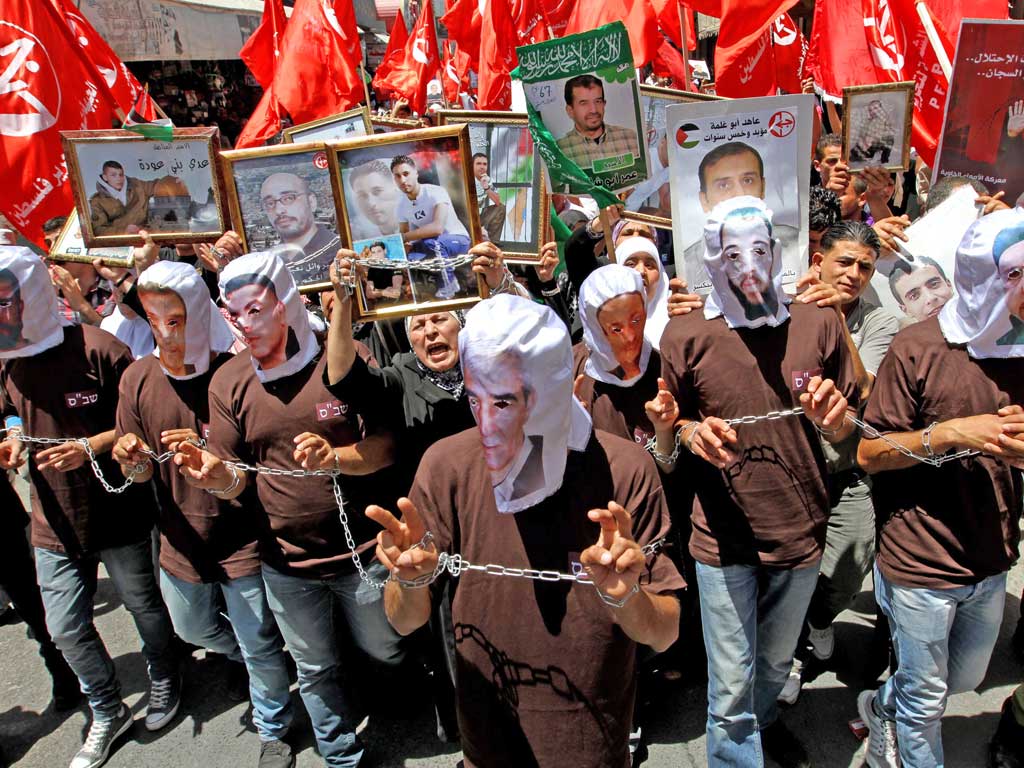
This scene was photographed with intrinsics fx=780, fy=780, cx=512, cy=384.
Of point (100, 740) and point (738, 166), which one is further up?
point (738, 166)

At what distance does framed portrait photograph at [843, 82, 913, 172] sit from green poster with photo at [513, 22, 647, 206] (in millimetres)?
1936

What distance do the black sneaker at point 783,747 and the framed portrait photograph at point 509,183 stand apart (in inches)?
96.4

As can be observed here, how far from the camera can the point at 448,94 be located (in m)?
12.9

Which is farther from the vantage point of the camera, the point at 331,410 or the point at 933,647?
the point at 331,410

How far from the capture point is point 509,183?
13.7ft

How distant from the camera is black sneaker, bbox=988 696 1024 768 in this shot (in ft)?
10.5

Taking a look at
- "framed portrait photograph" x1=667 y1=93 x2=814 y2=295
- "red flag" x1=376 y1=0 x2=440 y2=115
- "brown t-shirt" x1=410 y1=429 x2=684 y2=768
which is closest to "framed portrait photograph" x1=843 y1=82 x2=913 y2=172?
"framed portrait photograph" x1=667 y1=93 x2=814 y2=295

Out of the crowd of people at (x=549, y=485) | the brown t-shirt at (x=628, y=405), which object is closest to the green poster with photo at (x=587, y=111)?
the crowd of people at (x=549, y=485)

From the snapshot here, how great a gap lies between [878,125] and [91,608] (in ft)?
17.3

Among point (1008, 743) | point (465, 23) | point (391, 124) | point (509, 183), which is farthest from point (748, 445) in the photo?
point (465, 23)

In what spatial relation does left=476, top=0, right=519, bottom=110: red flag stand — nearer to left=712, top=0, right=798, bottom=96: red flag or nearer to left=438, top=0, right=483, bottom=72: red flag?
left=438, top=0, right=483, bottom=72: red flag

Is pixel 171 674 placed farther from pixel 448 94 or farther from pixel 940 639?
pixel 448 94

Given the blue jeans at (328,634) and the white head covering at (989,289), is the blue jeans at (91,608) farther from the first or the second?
the white head covering at (989,289)

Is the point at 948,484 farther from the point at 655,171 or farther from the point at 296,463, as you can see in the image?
the point at 296,463
